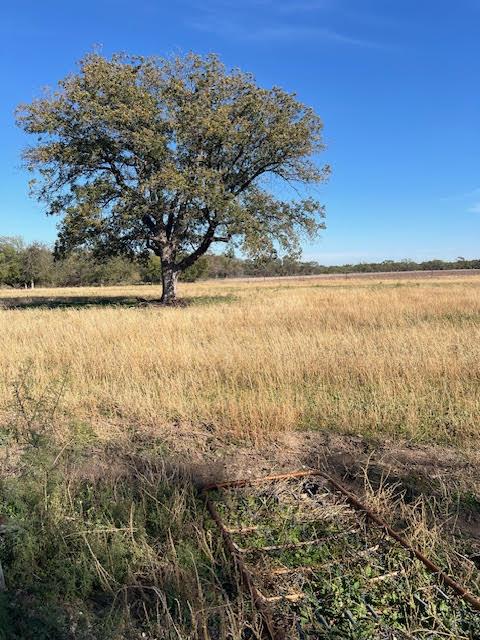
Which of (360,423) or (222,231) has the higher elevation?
(222,231)

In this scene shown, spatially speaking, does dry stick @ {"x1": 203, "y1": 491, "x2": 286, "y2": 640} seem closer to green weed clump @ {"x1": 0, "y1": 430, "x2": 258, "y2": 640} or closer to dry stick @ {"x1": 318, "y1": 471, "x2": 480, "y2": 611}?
green weed clump @ {"x1": 0, "y1": 430, "x2": 258, "y2": 640}

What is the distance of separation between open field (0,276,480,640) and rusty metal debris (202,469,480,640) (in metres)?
0.07

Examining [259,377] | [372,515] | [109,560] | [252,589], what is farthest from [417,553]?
[259,377]

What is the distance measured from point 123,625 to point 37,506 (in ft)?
4.07

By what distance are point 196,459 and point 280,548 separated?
1.64 meters

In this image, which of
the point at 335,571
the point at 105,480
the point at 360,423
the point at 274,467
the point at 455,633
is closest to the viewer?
the point at 455,633

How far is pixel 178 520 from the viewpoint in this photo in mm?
3104

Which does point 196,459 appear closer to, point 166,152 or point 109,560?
point 109,560

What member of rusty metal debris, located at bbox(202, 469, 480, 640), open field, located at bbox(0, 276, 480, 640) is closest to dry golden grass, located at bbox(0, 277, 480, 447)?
open field, located at bbox(0, 276, 480, 640)

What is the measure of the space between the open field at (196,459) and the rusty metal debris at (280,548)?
7 centimetres

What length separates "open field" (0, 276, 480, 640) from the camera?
246 cm

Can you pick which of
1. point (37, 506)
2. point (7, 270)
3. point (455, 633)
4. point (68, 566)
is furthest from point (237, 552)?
point (7, 270)

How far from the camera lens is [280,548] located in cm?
289

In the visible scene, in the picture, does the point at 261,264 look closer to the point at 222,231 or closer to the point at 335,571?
the point at 222,231
